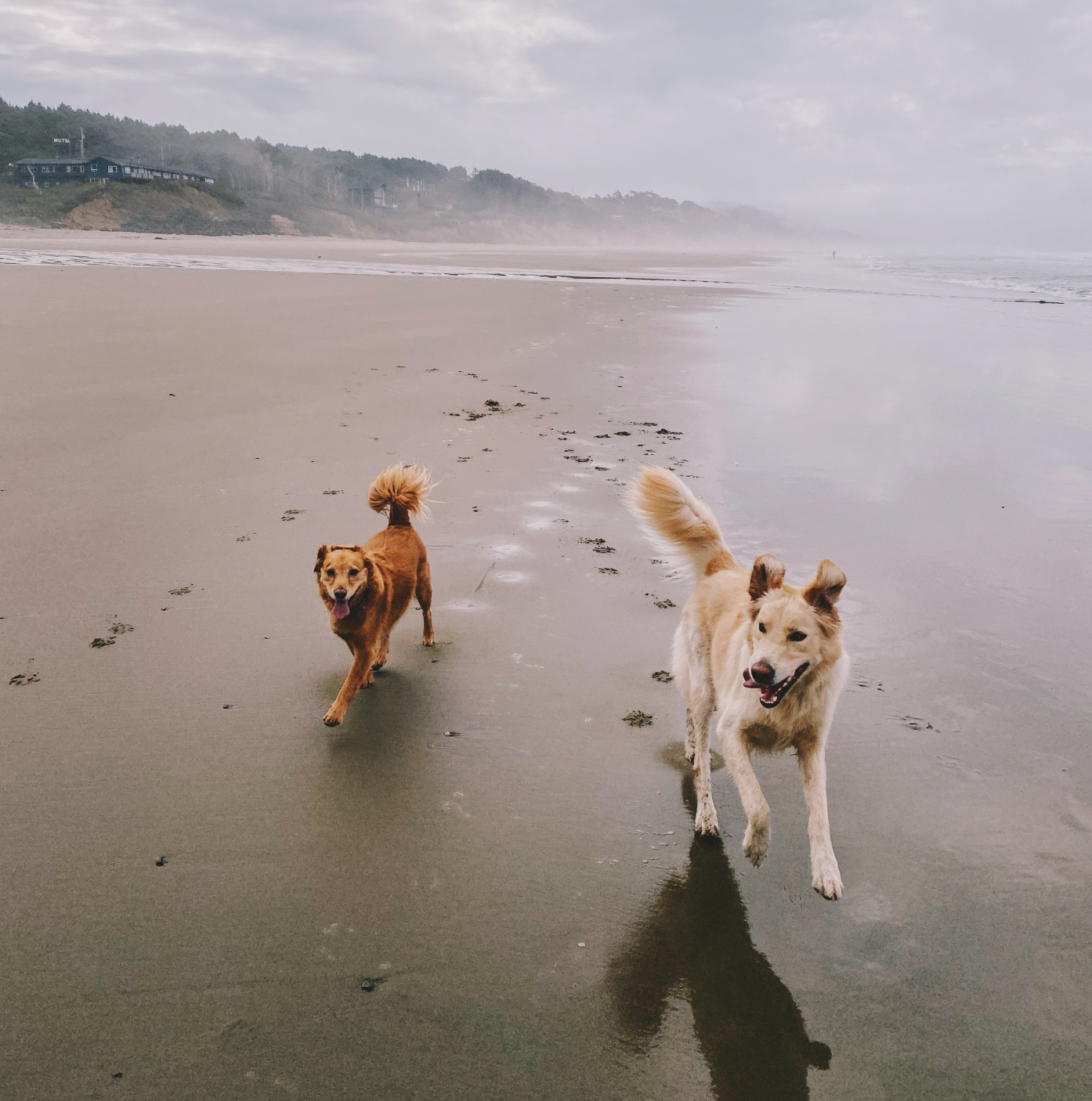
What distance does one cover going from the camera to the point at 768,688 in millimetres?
2445

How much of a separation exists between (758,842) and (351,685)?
175cm

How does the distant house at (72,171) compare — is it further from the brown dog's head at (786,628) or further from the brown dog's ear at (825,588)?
the brown dog's ear at (825,588)

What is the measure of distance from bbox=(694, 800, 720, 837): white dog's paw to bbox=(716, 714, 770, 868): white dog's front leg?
16 cm

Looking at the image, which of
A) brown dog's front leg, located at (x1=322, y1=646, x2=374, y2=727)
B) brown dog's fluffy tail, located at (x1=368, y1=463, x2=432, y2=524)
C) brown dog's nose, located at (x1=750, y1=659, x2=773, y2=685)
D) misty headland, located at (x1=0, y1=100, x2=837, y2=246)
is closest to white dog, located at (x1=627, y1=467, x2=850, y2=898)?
brown dog's nose, located at (x1=750, y1=659, x2=773, y2=685)

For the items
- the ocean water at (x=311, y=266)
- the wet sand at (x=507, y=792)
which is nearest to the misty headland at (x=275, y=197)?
the ocean water at (x=311, y=266)

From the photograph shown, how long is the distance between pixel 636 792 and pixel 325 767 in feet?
3.90

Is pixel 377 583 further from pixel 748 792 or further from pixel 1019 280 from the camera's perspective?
pixel 1019 280

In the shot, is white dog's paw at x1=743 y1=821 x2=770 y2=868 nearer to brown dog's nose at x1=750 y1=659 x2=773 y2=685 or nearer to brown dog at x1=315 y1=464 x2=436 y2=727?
brown dog's nose at x1=750 y1=659 x2=773 y2=685

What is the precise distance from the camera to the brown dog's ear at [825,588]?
250 cm

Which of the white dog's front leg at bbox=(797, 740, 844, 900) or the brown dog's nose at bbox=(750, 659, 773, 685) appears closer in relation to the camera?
the white dog's front leg at bbox=(797, 740, 844, 900)

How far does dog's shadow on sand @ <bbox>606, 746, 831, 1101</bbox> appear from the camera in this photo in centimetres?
184

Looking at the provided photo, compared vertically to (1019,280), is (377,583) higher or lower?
lower

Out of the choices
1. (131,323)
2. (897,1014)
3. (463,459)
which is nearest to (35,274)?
(131,323)

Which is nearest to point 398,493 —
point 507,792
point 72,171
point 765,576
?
point 507,792
